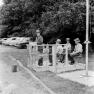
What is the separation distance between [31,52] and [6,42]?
18387 millimetres

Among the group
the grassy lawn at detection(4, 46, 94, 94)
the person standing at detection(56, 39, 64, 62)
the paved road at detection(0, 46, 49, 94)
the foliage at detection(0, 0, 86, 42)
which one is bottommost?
the paved road at detection(0, 46, 49, 94)

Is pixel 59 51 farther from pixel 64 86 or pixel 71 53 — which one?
pixel 64 86

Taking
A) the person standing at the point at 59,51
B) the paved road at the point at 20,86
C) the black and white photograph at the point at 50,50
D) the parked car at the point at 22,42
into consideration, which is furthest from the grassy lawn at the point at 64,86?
the parked car at the point at 22,42

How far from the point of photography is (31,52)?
9.03m

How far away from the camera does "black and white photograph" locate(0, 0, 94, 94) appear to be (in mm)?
6148

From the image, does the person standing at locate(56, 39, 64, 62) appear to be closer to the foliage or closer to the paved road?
the paved road

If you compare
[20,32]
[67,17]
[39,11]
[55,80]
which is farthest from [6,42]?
[55,80]

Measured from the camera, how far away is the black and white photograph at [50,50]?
615 cm

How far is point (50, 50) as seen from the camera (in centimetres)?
930

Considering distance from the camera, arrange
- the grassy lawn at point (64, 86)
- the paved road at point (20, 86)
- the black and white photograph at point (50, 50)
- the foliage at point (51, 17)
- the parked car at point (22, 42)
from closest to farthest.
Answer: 1. the grassy lawn at point (64, 86)
2. the paved road at point (20, 86)
3. the black and white photograph at point (50, 50)
4. the foliage at point (51, 17)
5. the parked car at point (22, 42)

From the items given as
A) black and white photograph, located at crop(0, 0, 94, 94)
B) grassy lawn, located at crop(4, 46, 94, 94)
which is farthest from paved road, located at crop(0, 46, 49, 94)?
grassy lawn, located at crop(4, 46, 94, 94)

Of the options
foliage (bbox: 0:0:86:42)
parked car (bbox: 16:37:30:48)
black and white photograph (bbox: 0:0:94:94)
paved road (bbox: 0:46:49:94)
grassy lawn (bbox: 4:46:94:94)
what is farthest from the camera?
parked car (bbox: 16:37:30:48)

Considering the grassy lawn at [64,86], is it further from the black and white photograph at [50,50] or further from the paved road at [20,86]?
the paved road at [20,86]

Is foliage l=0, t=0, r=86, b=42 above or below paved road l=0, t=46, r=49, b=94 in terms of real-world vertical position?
above
